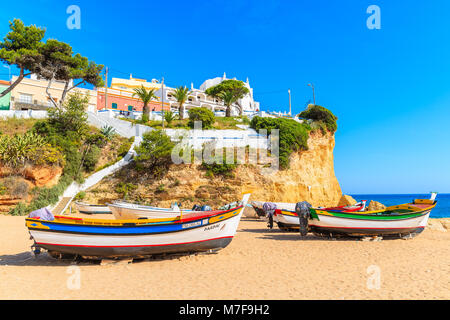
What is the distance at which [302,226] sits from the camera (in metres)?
12.5

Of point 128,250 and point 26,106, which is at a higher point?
point 26,106

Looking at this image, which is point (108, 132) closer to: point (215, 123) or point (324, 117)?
point (215, 123)

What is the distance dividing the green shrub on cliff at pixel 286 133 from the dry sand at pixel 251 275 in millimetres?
16957

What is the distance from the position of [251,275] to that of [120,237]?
4045 millimetres

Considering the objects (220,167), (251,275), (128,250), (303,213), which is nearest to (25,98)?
(220,167)

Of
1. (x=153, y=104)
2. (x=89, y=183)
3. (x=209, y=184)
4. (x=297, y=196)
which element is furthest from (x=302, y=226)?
(x=153, y=104)

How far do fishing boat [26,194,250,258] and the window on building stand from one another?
1363 inches

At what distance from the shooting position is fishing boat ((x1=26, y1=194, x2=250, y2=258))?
7.53 m

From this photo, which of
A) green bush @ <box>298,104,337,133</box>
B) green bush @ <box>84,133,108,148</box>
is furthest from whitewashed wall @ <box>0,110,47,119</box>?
green bush @ <box>298,104,337,133</box>

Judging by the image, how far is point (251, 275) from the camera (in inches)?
272

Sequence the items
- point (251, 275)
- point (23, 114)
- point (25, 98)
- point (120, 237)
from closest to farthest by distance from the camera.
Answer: point (251, 275) → point (120, 237) → point (23, 114) → point (25, 98)

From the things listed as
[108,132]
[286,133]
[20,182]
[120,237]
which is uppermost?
[286,133]

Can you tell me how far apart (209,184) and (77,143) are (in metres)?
13.2
